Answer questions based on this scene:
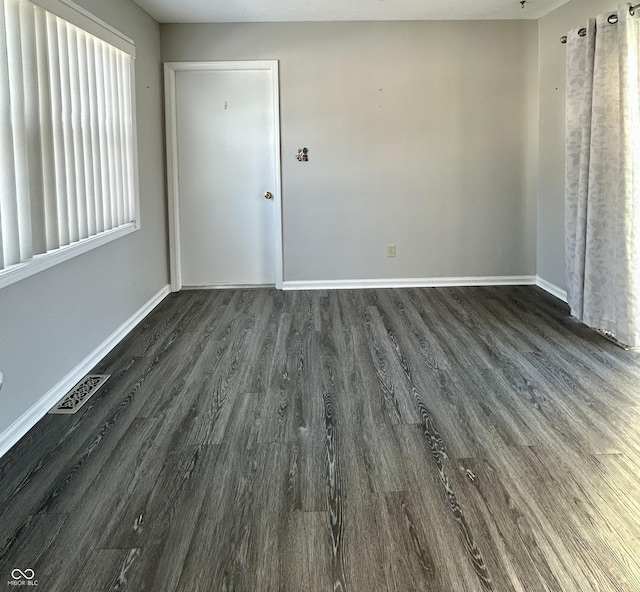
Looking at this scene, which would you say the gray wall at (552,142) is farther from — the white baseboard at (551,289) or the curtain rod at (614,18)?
the curtain rod at (614,18)

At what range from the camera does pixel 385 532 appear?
2156mm

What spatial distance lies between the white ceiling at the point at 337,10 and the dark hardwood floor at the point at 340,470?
2571mm

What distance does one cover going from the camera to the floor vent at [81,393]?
10.6 feet

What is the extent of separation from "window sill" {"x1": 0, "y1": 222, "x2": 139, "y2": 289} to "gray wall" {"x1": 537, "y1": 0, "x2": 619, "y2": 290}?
3.48m

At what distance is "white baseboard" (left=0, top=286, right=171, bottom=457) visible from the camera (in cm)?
283

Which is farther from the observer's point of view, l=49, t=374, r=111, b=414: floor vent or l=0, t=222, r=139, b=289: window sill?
l=49, t=374, r=111, b=414: floor vent

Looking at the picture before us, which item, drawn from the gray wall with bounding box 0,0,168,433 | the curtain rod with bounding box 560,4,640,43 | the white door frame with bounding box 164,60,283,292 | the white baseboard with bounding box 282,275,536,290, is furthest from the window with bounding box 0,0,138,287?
the curtain rod with bounding box 560,4,640,43

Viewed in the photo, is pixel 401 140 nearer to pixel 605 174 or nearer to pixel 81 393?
pixel 605 174

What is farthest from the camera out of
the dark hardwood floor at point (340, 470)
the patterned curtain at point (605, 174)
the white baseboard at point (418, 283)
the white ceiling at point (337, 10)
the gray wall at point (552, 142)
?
the white baseboard at point (418, 283)

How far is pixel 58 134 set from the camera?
3.39 meters

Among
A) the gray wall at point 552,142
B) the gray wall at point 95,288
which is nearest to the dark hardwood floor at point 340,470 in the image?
the gray wall at point 95,288

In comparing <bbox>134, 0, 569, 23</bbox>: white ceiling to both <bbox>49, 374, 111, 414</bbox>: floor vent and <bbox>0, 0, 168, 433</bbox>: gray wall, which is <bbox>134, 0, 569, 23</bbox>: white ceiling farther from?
<bbox>49, 374, 111, 414</bbox>: floor vent

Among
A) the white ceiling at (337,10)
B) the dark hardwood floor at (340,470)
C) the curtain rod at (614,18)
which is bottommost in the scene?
the dark hardwood floor at (340,470)

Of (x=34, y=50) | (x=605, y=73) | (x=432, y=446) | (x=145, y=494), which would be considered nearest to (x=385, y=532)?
(x=432, y=446)
